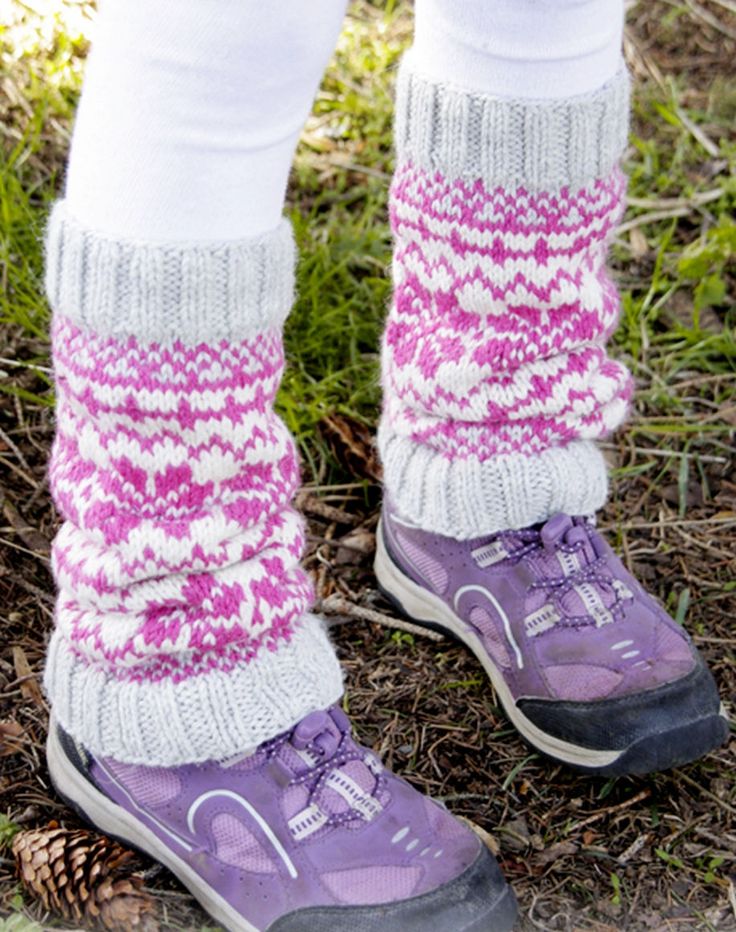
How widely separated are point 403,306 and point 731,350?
74cm

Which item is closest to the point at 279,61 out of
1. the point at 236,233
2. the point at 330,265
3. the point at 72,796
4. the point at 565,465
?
the point at 236,233

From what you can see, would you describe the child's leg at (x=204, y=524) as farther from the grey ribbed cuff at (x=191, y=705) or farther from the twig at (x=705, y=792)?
the twig at (x=705, y=792)

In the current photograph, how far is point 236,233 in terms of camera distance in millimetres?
1018

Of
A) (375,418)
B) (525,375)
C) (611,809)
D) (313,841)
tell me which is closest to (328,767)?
(313,841)

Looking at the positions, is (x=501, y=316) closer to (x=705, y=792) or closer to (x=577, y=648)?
(x=577, y=648)

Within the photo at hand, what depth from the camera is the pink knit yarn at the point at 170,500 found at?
1032 millimetres

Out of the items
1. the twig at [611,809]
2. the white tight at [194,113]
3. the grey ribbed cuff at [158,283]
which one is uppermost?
the white tight at [194,113]

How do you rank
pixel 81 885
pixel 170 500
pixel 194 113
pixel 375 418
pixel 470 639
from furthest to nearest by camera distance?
pixel 375 418 → pixel 470 639 → pixel 81 885 → pixel 170 500 → pixel 194 113

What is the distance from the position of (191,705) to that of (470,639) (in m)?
0.43

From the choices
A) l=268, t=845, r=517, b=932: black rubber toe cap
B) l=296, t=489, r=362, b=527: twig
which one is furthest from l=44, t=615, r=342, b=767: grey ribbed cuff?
l=296, t=489, r=362, b=527: twig

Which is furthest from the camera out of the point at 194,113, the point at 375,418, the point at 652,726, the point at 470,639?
the point at 375,418

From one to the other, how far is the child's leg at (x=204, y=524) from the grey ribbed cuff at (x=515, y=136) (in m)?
0.26

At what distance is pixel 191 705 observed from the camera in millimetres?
1144

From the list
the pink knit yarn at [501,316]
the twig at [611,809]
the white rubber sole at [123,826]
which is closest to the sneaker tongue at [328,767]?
the white rubber sole at [123,826]
